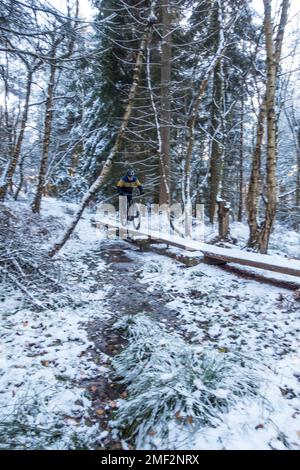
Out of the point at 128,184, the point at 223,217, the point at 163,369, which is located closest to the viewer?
the point at 163,369

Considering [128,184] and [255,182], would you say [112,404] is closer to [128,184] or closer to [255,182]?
[255,182]

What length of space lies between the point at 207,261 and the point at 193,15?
11.0m

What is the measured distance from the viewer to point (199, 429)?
2.66 m

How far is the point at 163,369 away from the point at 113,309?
2214 mm

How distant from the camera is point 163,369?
3.41 meters

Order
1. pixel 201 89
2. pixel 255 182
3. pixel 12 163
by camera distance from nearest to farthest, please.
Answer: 1. pixel 255 182
2. pixel 201 89
3. pixel 12 163

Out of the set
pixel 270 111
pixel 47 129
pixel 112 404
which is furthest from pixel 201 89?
pixel 112 404

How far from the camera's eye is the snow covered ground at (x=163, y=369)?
268 centimetres

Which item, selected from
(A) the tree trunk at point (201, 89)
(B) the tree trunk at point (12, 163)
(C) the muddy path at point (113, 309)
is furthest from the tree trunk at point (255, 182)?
(B) the tree trunk at point (12, 163)

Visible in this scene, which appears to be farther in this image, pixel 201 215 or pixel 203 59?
pixel 201 215

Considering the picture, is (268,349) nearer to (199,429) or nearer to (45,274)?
(199,429)

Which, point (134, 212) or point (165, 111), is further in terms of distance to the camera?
point (165, 111)

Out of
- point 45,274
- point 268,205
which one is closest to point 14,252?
point 45,274

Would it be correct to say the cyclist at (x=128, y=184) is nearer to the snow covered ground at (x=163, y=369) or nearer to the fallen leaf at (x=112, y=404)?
the snow covered ground at (x=163, y=369)
